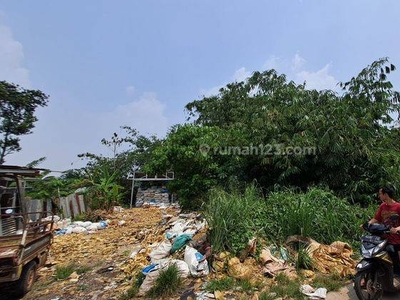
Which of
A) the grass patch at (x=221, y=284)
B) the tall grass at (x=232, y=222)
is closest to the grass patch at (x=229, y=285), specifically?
the grass patch at (x=221, y=284)

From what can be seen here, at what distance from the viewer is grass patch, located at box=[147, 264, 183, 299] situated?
396 cm

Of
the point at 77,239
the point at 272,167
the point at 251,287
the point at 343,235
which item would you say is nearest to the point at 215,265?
the point at 251,287

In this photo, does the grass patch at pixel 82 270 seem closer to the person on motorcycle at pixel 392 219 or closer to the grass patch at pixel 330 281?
the grass patch at pixel 330 281

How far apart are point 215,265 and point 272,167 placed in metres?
4.26

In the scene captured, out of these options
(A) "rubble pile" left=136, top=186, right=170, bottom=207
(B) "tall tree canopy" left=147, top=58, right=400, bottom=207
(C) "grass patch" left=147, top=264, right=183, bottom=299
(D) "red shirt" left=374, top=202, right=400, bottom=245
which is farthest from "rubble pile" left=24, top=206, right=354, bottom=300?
(A) "rubble pile" left=136, top=186, right=170, bottom=207

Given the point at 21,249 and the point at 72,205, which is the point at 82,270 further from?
the point at 72,205

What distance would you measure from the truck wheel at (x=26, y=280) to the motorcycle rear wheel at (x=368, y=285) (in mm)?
4768

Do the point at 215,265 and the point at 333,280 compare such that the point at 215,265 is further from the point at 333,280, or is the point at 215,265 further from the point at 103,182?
the point at 103,182

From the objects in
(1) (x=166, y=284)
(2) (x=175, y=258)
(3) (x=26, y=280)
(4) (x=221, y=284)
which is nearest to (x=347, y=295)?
(4) (x=221, y=284)

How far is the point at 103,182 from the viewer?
1384cm

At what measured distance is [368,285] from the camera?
3443mm

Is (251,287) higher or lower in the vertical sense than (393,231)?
lower

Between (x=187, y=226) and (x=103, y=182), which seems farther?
(x=103, y=182)

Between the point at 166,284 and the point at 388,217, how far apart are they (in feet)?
9.58
